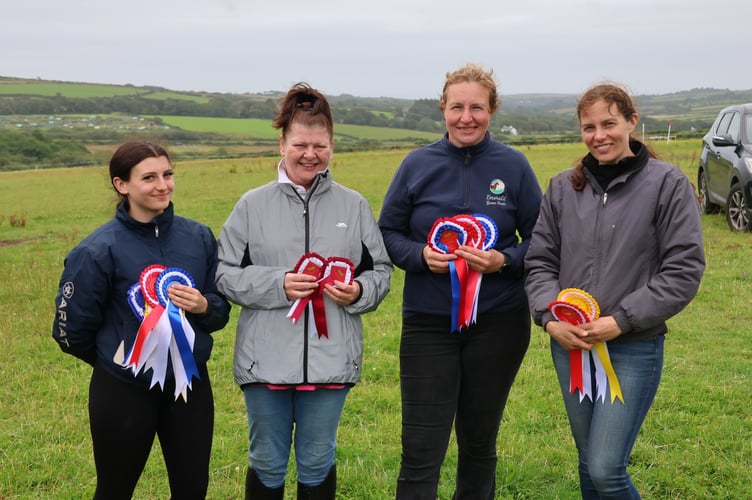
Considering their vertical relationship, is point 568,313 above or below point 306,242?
below

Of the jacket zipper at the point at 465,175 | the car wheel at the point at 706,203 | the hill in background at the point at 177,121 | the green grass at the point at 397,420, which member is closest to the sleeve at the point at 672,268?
the jacket zipper at the point at 465,175

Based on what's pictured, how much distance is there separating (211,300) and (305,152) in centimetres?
72

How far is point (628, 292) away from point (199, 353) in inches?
68.0

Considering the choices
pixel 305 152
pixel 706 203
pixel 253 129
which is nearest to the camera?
pixel 305 152

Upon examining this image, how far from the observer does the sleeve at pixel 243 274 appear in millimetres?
2947

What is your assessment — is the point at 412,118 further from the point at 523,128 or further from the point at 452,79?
the point at 452,79

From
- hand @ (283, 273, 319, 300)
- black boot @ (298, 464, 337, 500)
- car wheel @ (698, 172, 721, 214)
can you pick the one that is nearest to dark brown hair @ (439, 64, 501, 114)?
hand @ (283, 273, 319, 300)

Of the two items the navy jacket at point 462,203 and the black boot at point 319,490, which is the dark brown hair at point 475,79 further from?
the black boot at point 319,490

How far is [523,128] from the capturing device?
64.7 meters

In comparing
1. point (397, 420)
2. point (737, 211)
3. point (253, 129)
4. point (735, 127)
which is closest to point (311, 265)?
point (397, 420)

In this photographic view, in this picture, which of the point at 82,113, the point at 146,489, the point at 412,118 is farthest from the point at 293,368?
the point at 82,113

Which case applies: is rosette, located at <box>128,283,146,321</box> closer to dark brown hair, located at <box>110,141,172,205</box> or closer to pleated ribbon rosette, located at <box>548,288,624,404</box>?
dark brown hair, located at <box>110,141,172,205</box>

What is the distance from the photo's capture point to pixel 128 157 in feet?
9.52

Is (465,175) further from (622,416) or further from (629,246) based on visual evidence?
(622,416)
